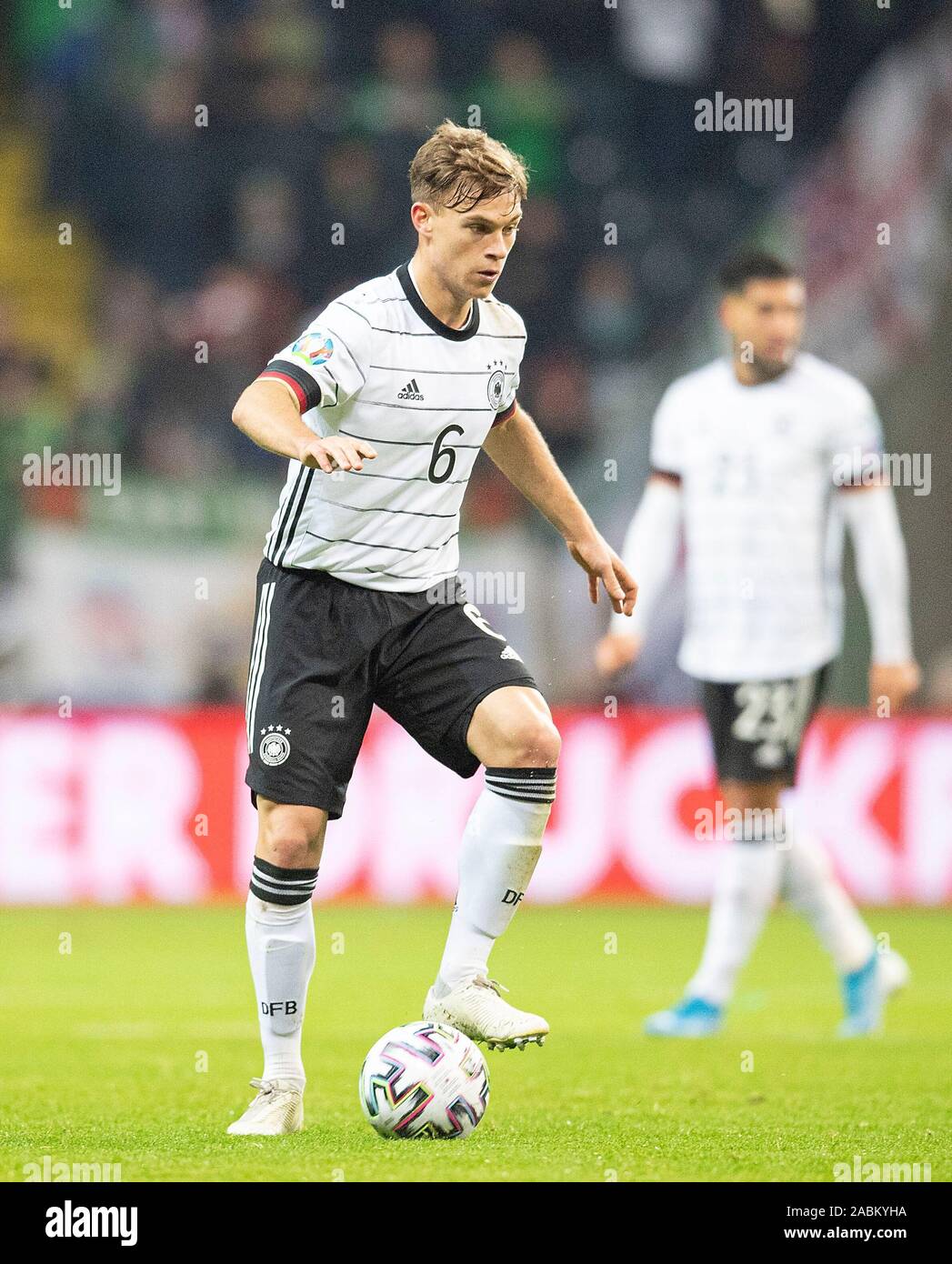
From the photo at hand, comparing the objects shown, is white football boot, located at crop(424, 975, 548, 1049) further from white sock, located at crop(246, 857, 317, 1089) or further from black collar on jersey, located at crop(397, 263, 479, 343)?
black collar on jersey, located at crop(397, 263, 479, 343)

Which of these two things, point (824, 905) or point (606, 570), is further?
point (824, 905)

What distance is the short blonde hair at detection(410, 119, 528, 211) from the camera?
181 inches

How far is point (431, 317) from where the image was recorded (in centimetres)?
477

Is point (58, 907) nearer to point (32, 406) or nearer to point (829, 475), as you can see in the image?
point (32, 406)

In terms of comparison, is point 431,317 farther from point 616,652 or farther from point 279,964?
point 616,652

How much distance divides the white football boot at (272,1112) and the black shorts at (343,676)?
0.64 metres

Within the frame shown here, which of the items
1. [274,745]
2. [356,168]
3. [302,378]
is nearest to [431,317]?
[302,378]

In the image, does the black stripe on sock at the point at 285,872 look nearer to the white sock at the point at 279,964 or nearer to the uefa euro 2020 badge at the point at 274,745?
the white sock at the point at 279,964

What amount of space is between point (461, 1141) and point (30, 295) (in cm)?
1102

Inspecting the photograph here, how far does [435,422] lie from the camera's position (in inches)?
187

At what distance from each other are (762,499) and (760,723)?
863mm

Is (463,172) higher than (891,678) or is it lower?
higher

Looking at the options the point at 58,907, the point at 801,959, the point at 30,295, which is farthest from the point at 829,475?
the point at 30,295

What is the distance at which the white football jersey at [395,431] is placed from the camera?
468cm
